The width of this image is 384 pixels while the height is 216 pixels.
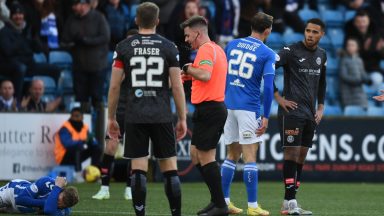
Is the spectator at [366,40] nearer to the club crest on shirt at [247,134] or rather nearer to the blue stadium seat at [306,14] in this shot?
the blue stadium seat at [306,14]

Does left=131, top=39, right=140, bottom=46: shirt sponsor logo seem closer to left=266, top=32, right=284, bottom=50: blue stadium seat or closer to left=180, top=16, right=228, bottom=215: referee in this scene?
left=180, top=16, right=228, bottom=215: referee

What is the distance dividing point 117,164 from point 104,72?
1822 mm

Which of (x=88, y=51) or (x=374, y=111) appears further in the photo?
(x=374, y=111)

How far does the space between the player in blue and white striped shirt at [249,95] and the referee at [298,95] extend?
1.92ft

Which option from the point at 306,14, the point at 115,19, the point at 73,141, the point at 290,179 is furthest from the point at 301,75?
the point at 306,14

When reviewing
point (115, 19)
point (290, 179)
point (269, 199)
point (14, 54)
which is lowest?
point (269, 199)

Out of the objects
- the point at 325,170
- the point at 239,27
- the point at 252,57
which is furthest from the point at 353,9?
the point at 252,57

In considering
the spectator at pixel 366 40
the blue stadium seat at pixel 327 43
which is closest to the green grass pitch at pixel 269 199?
the spectator at pixel 366 40

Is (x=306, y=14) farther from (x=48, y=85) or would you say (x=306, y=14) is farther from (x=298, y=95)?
(x=298, y=95)

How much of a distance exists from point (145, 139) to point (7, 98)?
9048mm

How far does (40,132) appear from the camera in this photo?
754 inches

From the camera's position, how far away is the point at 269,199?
A: 15969 mm

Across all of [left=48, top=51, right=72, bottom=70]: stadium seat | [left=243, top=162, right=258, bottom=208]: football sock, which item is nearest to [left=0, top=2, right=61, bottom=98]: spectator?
[left=48, top=51, right=72, bottom=70]: stadium seat

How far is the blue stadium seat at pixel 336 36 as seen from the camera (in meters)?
25.0
